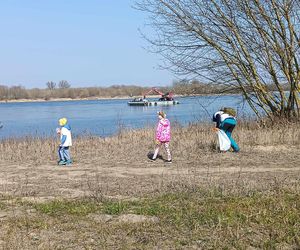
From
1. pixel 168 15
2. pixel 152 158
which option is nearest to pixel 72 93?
pixel 168 15

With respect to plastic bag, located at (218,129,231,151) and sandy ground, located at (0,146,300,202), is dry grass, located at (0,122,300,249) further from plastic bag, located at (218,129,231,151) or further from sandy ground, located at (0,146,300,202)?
plastic bag, located at (218,129,231,151)

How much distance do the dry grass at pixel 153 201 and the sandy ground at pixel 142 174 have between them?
0.07 feet

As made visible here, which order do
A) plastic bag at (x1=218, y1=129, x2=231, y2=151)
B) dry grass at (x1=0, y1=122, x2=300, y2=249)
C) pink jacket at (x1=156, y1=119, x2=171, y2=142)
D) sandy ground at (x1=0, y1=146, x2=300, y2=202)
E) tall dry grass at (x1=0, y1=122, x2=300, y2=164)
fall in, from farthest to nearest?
tall dry grass at (x1=0, y1=122, x2=300, y2=164), plastic bag at (x1=218, y1=129, x2=231, y2=151), pink jacket at (x1=156, y1=119, x2=171, y2=142), sandy ground at (x1=0, y1=146, x2=300, y2=202), dry grass at (x1=0, y1=122, x2=300, y2=249)

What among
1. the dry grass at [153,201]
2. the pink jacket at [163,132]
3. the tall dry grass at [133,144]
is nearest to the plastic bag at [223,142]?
the dry grass at [153,201]

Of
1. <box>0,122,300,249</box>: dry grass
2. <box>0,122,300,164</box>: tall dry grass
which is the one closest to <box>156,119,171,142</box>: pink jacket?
<box>0,122,300,249</box>: dry grass

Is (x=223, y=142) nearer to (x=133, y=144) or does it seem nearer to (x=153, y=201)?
(x=133, y=144)

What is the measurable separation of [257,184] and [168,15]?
12436mm

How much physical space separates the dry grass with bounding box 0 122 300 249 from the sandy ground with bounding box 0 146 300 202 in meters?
0.02

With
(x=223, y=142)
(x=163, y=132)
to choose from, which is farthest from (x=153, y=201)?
(x=223, y=142)

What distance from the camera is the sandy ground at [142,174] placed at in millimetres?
8645

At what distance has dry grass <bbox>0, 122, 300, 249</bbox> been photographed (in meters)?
5.58

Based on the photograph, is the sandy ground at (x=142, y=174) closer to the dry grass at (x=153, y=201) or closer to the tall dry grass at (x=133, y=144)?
the dry grass at (x=153, y=201)

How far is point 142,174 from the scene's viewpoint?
35.6 ft

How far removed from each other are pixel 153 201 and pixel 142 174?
360 cm
